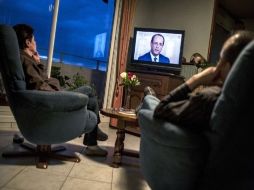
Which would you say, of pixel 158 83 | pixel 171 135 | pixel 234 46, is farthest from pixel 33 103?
pixel 158 83

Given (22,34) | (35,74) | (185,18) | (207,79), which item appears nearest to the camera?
(207,79)

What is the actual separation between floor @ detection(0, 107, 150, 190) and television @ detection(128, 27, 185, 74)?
2.20m

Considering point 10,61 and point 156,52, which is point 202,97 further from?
point 156,52

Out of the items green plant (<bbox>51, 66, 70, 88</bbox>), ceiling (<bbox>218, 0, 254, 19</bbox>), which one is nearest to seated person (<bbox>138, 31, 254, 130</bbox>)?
green plant (<bbox>51, 66, 70, 88</bbox>)

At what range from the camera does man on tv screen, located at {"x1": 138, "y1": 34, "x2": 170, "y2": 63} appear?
4637 millimetres

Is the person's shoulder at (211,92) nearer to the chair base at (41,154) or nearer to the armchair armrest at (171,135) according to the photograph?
the armchair armrest at (171,135)

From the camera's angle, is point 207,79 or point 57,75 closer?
point 207,79

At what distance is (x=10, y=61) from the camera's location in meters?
2.14

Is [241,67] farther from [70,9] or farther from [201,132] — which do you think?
[70,9]

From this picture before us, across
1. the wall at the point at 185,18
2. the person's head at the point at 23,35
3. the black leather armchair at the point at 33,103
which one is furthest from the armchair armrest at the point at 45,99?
the wall at the point at 185,18

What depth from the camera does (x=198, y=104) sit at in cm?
130

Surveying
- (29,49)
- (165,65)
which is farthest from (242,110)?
(165,65)

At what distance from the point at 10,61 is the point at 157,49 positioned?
2.88m

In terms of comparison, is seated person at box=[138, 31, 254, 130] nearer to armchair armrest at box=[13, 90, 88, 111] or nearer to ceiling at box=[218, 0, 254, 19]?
armchair armrest at box=[13, 90, 88, 111]
